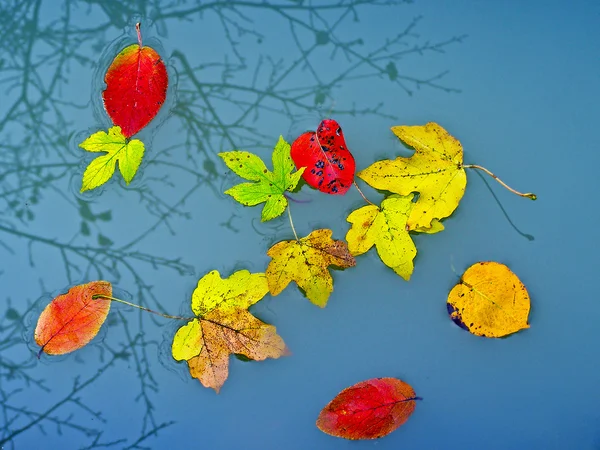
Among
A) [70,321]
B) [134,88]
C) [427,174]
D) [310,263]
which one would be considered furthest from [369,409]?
[134,88]

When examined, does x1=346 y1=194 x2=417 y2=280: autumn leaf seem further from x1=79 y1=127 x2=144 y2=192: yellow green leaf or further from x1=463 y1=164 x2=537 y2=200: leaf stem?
x1=79 y1=127 x2=144 y2=192: yellow green leaf

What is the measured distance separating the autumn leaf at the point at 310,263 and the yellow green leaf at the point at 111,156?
11.7 inches

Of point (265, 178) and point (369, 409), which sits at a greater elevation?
point (265, 178)

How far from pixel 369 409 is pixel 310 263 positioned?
0.28m

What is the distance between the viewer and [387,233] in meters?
0.84

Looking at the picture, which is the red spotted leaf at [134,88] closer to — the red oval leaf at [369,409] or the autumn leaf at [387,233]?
the autumn leaf at [387,233]

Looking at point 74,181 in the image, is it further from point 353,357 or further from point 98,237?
point 353,357

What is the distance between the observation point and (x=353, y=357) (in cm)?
86

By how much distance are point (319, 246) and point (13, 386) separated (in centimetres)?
62

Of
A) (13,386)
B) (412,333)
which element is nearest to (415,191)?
(412,333)

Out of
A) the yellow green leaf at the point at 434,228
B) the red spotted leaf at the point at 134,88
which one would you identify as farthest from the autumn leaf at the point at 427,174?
the red spotted leaf at the point at 134,88

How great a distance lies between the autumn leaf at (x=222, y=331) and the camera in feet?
2.77

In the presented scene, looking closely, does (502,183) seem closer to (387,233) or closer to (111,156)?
(387,233)

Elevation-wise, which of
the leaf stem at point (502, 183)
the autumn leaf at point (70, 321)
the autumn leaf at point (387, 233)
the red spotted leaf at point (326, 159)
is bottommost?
the leaf stem at point (502, 183)
